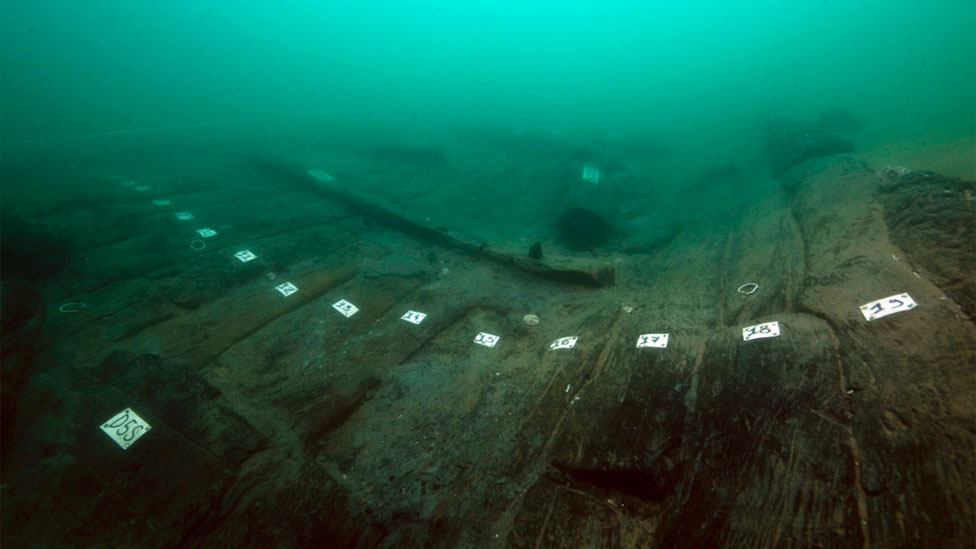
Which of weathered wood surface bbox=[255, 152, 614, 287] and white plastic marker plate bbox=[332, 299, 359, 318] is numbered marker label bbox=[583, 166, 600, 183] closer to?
weathered wood surface bbox=[255, 152, 614, 287]

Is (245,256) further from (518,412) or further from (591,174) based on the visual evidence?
(591,174)

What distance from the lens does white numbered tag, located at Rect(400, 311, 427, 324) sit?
4528mm

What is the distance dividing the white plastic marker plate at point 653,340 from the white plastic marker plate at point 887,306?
1582 millimetres

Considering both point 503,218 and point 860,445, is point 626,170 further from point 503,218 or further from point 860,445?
point 860,445

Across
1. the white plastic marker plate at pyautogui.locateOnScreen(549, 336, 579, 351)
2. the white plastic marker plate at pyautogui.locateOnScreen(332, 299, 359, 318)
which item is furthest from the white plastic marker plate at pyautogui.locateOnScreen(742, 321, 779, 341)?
the white plastic marker plate at pyautogui.locateOnScreen(332, 299, 359, 318)

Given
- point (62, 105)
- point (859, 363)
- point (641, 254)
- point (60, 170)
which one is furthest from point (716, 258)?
point (62, 105)

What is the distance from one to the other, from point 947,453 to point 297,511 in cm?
414

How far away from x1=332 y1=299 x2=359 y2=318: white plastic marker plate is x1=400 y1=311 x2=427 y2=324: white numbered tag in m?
0.71

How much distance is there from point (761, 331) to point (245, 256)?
710 cm

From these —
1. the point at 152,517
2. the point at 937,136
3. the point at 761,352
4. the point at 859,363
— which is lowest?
the point at 152,517

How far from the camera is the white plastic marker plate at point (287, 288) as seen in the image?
15.8 feet

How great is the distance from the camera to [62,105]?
15000mm

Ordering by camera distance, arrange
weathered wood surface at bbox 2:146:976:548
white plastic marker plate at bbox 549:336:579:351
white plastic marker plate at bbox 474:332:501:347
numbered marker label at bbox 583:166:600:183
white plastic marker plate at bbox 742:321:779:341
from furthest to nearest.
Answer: numbered marker label at bbox 583:166:600:183, white plastic marker plate at bbox 474:332:501:347, white plastic marker plate at bbox 549:336:579:351, white plastic marker plate at bbox 742:321:779:341, weathered wood surface at bbox 2:146:976:548

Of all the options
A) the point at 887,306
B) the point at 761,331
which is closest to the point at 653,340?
the point at 761,331
